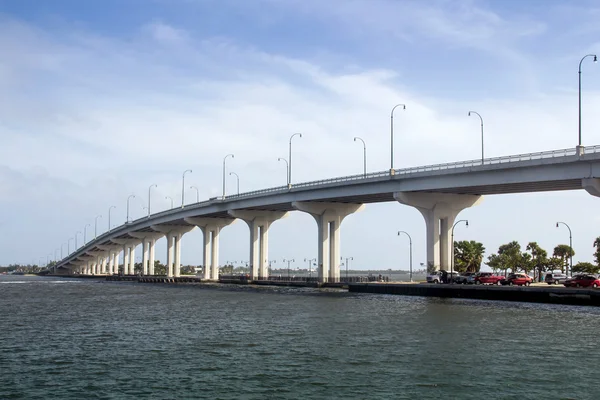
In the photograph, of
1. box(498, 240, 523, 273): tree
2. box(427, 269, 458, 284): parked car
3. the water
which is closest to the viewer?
the water

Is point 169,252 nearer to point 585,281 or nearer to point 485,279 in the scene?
point 485,279

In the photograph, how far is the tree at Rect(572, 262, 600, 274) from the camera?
12225cm

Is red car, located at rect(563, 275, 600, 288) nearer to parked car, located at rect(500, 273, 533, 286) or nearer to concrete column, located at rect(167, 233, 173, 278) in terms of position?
parked car, located at rect(500, 273, 533, 286)

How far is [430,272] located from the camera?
3233 inches

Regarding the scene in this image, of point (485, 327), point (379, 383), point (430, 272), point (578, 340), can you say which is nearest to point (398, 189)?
point (430, 272)

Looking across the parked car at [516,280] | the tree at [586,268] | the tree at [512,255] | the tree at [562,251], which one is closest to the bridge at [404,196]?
the parked car at [516,280]

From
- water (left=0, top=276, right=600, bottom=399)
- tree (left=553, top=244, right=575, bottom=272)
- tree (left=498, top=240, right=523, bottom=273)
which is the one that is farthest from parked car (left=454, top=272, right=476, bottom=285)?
tree (left=553, top=244, right=575, bottom=272)

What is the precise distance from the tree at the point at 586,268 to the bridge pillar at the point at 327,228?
1850 inches

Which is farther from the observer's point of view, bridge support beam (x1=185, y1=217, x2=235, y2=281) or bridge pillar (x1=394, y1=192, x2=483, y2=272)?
bridge support beam (x1=185, y1=217, x2=235, y2=281)

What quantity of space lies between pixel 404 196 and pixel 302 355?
5145cm

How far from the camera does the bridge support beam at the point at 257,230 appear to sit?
121375 mm

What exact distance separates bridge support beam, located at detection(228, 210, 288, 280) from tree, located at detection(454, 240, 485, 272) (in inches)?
1323

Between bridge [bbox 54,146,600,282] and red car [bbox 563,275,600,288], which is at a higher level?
bridge [bbox 54,146,600,282]

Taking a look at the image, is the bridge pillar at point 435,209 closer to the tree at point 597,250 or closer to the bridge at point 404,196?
the bridge at point 404,196
